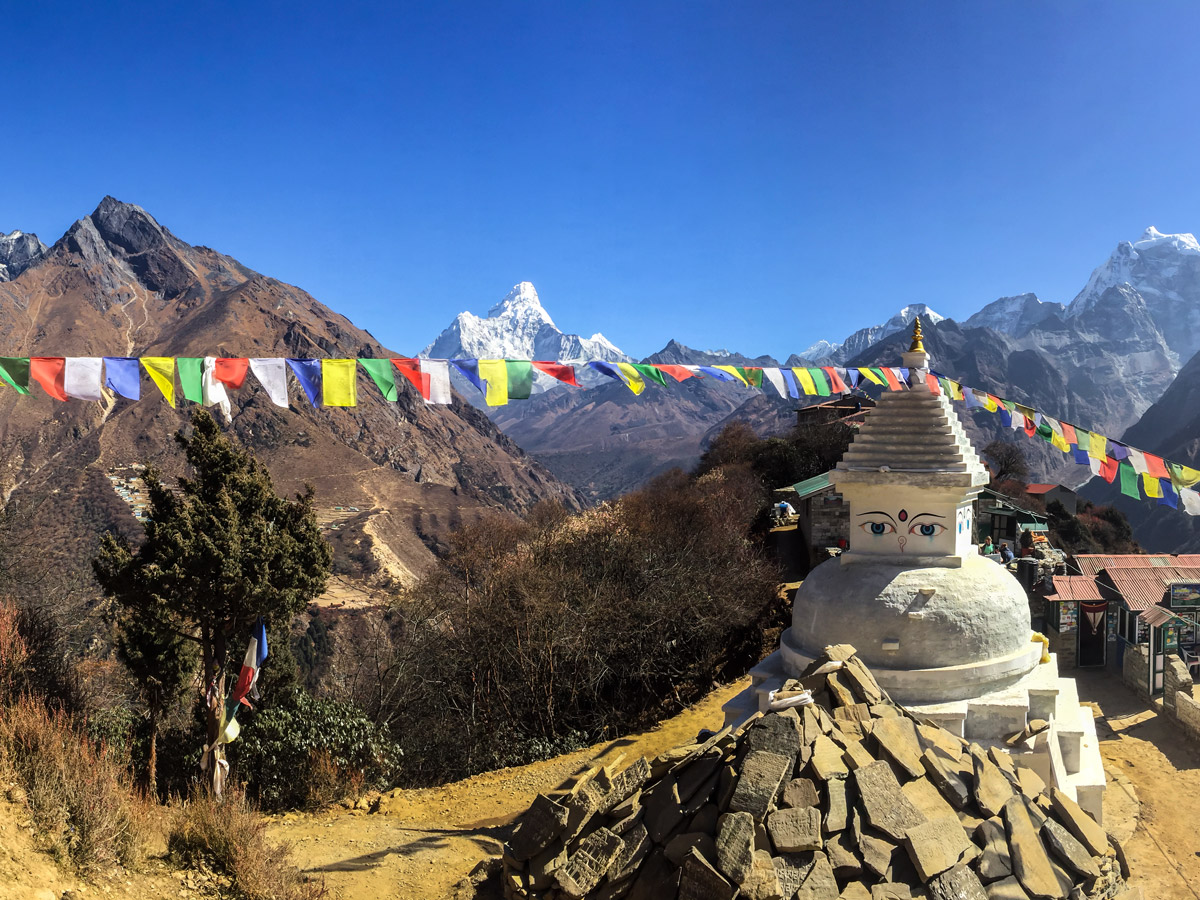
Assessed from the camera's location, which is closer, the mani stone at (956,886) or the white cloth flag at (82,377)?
the mani stone at (956,886)

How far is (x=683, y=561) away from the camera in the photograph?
1939 cm

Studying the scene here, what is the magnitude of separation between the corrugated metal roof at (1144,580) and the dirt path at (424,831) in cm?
1253

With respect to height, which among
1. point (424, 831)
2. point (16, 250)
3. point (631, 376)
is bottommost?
point (424, 831)

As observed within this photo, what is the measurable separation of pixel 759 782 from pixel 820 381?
10037 mm

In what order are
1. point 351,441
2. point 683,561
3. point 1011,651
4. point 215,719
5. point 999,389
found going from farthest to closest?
point 999,389 < point 351,441 < point 683,561 < point 215,719 < point 1011,651

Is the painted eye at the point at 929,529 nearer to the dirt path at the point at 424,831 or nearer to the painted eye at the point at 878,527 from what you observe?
the painted eye at the point at 878,527

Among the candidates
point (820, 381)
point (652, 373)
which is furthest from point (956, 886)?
point (820, 381)

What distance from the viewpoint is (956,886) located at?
567cm

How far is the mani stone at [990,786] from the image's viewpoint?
633 centimetres

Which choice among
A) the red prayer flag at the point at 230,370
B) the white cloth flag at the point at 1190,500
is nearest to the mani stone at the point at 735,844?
the red prayer flag at the point at 230,370

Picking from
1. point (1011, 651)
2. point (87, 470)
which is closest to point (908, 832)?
point (1011, 651)

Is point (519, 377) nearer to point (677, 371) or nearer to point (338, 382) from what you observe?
point (338, 382)

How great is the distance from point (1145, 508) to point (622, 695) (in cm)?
10096

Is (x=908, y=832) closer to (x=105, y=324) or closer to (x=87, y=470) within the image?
(x=87, y=470)
